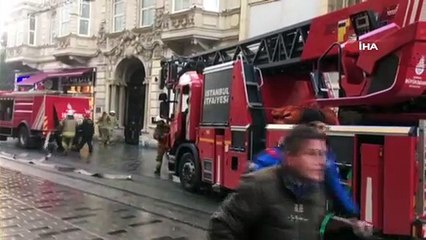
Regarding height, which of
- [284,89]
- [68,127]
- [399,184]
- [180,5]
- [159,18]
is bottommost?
[399,184]

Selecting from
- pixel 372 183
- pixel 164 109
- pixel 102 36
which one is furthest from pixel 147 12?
pixel 372 183

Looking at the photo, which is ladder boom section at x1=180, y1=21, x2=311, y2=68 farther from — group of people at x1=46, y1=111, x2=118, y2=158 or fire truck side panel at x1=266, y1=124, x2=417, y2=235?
group of people at x1=46, y1=111, x2=118, y2=158

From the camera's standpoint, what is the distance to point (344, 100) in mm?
6508

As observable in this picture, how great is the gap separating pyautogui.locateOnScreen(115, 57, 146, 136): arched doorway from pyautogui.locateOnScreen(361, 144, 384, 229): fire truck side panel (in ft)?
75.3

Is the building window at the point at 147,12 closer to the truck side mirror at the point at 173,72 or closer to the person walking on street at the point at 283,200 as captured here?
the truck side mirror at the point at 173,72

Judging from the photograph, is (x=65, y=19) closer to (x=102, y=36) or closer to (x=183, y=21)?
(x=102, y=36)

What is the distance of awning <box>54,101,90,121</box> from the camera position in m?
21.5

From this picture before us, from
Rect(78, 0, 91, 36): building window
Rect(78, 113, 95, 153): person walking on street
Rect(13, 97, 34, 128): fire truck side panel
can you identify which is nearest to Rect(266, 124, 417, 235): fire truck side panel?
Rect(78, 113, 95, 153): person walking on street

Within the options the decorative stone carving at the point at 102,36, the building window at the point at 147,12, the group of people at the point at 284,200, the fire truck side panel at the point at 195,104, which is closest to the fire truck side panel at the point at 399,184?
the group of people at the point at 284,200

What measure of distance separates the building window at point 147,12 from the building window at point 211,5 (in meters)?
4.56

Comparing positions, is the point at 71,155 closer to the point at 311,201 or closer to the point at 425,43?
the point at 425,43

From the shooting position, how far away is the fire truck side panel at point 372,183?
18.3 ft

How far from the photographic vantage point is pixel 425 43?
18.4 ft

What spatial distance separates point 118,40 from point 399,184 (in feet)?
79.7
